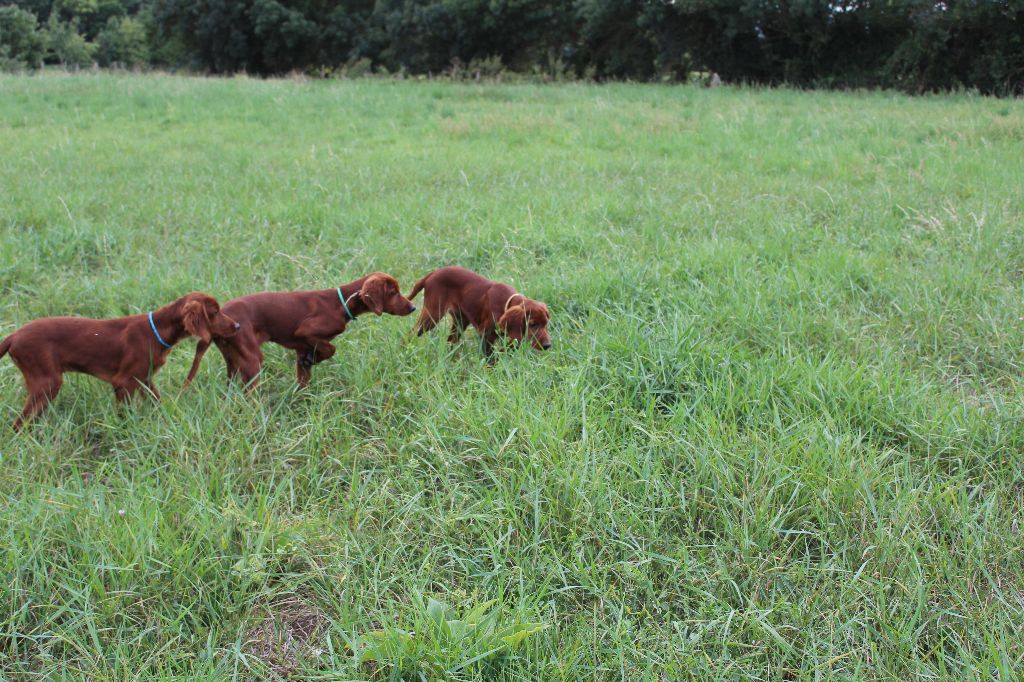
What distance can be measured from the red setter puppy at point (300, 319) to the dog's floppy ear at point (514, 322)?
1.75 ft

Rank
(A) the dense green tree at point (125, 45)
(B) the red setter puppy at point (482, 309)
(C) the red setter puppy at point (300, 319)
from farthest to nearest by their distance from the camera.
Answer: (A) the dense green tree at point (125, 45) → (B) the red setter puppy at point (482, 309) → (C) the red setter puppy at point (300, 319)

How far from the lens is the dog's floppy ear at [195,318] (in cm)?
324

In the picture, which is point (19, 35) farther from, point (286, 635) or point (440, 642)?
point (440, 642)

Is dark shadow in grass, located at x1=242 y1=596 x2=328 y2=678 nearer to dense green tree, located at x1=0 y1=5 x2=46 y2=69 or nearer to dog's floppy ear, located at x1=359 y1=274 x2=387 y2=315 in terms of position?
dog's floppy ear, located at x1=359 y1=274 x2=387 y2=315

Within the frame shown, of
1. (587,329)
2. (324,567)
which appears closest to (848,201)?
(587,329)

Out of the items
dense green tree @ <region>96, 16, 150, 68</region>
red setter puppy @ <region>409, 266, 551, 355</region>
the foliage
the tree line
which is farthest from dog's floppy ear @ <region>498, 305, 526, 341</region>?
dense green tree @ <region>96, 16, 150, 68</region>

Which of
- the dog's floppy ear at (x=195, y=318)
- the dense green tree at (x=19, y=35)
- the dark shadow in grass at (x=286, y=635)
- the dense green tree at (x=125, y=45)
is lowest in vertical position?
the dark shadow in grass at (x=286, y=635)

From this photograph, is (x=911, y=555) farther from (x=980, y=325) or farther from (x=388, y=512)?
(x=980, y=325)

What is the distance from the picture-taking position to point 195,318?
10.7 ft

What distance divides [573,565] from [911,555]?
1142 mm

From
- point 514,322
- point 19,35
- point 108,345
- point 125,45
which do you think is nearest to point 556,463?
point 514,322

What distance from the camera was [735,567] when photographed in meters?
2.49

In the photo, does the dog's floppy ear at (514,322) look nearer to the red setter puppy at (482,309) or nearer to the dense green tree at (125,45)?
the red setter puppy at (482,309)

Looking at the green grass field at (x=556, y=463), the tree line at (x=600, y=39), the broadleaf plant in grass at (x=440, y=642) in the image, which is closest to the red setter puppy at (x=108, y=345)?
Result: the green grass field at (x=556, y=463)
